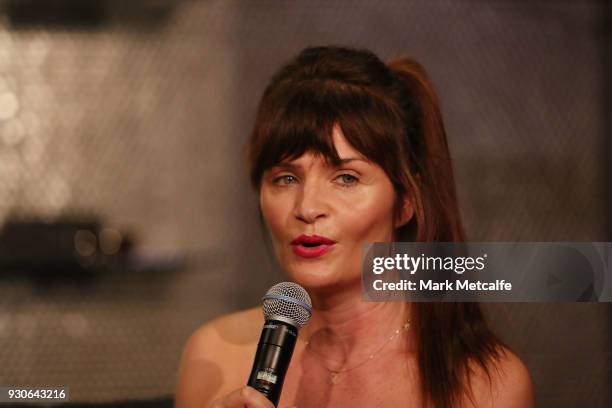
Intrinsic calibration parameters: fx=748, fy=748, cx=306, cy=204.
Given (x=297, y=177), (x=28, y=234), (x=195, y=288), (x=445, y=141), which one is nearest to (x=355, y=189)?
(x=297, y=177)

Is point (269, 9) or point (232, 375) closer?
point (232, 375)

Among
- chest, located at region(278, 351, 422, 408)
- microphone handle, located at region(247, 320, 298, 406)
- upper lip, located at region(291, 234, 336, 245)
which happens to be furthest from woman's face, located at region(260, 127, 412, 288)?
microphone handle, located at region(247, 320, 298, 406)

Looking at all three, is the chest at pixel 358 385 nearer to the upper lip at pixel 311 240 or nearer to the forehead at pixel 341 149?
the upper lip at pixel 311 240

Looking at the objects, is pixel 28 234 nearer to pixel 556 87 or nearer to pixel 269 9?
pixel 269 9

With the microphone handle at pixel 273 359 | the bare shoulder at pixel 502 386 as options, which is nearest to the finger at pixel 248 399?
the microphone handle at pixel 273 359

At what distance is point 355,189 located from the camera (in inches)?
46.9

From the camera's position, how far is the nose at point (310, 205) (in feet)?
3.82

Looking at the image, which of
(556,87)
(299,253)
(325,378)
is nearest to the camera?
(299,253)

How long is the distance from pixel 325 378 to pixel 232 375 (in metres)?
0.18

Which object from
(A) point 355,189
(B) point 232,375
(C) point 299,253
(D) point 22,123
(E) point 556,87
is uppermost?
(E) point 556,87

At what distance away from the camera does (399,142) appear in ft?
3.95

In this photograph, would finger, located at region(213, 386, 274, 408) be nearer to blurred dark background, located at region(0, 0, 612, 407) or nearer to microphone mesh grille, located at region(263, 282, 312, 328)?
microphone mesh grille, located at region(263, 282, 312, 328)

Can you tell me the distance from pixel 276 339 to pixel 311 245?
1.04 feet

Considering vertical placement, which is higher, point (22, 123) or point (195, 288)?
point (22, 123)
